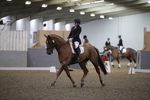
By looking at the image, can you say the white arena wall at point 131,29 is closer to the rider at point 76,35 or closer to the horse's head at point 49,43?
the rider at point 76,35

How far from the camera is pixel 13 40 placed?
80.5 feet

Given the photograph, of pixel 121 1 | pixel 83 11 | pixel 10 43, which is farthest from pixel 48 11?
pixel 10 43

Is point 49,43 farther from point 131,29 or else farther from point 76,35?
point 131,29

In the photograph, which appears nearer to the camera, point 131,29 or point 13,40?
point 13,40

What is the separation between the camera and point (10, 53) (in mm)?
24109

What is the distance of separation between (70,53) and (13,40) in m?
12.3

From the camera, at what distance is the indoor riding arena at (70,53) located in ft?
38.0

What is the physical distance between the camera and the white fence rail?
960 inches

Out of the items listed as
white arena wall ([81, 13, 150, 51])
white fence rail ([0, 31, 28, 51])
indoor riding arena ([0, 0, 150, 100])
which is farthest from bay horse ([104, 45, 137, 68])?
white arena wall ([81, 13, 150, 51])

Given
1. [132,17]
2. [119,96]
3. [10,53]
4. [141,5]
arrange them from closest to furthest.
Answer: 1. [119,96]
2. [10,53]
3. [141,5]
4. [132,17]

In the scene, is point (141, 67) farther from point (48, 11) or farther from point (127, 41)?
point (127, 41)

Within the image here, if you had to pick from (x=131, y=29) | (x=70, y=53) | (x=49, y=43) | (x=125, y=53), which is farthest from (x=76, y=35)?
(x=131, y=29)

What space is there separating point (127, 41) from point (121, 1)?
11489mm

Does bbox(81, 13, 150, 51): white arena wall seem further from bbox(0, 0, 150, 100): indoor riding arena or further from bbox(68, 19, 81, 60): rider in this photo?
bbox(68, 19, 81, 60): rider
